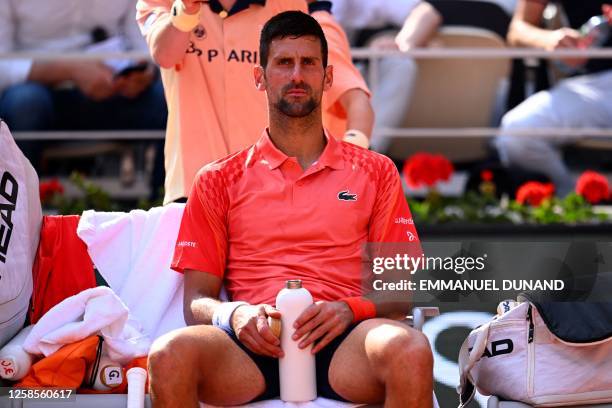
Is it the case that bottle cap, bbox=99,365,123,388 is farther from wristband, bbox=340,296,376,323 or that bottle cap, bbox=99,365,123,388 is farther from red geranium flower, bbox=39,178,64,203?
red geranium flower, bbox=39,178,64,203

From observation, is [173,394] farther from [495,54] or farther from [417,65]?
[417,65]

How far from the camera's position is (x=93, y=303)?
14.0 feet

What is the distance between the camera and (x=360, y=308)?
4184 millimetres

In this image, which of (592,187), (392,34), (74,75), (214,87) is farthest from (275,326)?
(392,34)

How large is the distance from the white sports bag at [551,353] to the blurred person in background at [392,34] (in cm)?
365

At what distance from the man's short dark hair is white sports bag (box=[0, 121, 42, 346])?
0.91 m

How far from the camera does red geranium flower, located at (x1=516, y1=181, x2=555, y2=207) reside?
24.1ft

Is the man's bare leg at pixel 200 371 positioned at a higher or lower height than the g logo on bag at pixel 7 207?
lower

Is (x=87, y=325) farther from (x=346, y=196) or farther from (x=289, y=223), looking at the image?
(x=346, y=196)

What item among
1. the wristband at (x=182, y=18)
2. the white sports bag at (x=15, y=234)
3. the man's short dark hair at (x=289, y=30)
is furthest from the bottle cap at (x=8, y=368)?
the wristband at (x=182, y=18)

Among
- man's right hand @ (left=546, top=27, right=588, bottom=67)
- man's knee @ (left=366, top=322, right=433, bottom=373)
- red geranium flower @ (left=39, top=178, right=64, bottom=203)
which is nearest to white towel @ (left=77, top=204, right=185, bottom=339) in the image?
man's knee @ (left=366, top=322, right=433, bottom=373)

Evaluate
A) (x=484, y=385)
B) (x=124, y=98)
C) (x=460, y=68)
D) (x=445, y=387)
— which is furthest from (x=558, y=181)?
(x=484, y=385)

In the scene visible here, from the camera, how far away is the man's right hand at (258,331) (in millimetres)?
3982

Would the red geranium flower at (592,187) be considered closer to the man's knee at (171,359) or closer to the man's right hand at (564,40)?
the man's right hand at (564,40)
